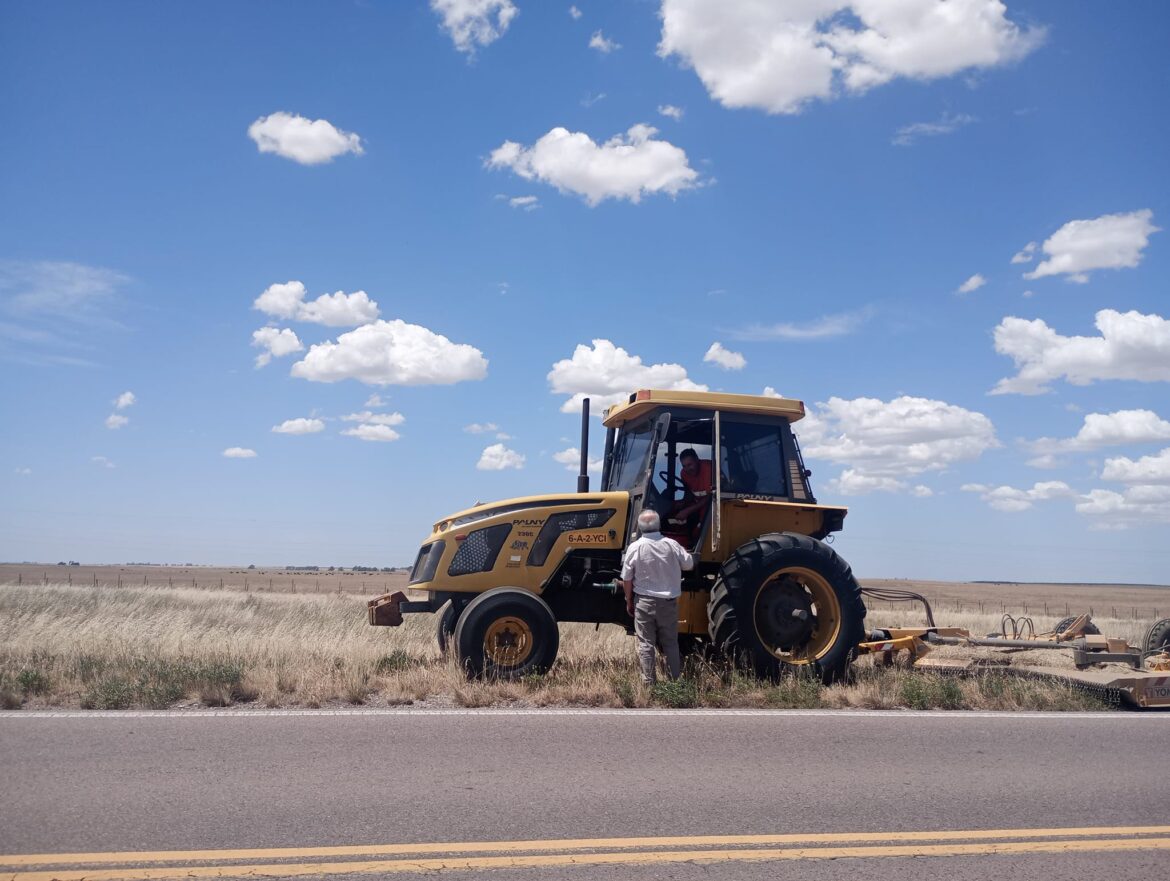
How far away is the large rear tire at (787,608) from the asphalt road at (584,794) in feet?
5.09

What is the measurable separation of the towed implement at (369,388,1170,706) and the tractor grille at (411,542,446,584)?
0.02 meters

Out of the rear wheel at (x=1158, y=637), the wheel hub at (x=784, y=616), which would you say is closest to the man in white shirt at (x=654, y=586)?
the wheel hub at (x=784, y=616)

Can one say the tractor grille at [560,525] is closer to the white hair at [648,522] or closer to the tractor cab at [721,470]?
the tractor cab at [721,470]

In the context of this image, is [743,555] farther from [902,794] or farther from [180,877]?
[180,877]

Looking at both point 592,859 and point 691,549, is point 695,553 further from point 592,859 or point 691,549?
point 592,859

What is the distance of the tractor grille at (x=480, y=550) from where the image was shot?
30.9 feet

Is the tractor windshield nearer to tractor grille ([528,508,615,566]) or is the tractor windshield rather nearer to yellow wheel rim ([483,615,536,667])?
tractor grille ([528,508,615,566])

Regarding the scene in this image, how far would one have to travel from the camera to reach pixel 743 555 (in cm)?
909

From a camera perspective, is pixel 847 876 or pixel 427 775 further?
pixel 427 775

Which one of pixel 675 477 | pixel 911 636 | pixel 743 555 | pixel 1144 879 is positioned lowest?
pixel 1144 879

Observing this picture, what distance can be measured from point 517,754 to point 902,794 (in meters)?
2.29

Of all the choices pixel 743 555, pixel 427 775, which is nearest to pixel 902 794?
pixel 427 775

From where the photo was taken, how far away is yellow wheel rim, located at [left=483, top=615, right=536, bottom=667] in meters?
8.73

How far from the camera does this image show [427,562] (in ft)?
31.7
